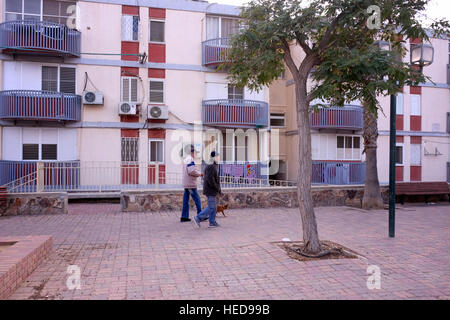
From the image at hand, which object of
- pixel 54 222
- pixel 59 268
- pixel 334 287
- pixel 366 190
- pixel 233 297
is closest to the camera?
pixel 233 297

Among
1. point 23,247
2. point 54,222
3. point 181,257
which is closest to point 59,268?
point 23,247

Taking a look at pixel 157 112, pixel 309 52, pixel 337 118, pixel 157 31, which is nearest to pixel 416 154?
pixel 337 118

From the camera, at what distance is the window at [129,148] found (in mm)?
17594

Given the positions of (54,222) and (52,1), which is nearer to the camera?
(54,222)

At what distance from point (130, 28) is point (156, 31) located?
121cm

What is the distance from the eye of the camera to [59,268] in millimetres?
5531

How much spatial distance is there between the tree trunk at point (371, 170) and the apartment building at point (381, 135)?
7.12m

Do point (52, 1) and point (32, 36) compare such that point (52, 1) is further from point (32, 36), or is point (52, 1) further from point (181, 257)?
point (181, 257)

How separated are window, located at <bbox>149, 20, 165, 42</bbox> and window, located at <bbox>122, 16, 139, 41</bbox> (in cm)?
70

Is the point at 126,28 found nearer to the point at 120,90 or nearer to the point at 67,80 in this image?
the point at 120,90

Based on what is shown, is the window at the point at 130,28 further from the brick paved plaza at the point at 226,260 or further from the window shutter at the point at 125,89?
the brick paved plaza at the point at 226,260

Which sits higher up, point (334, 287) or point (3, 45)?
point (3, 45)

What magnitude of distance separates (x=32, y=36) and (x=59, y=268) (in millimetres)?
13639

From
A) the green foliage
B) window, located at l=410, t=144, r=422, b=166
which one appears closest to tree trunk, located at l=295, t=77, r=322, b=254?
the green foliage
